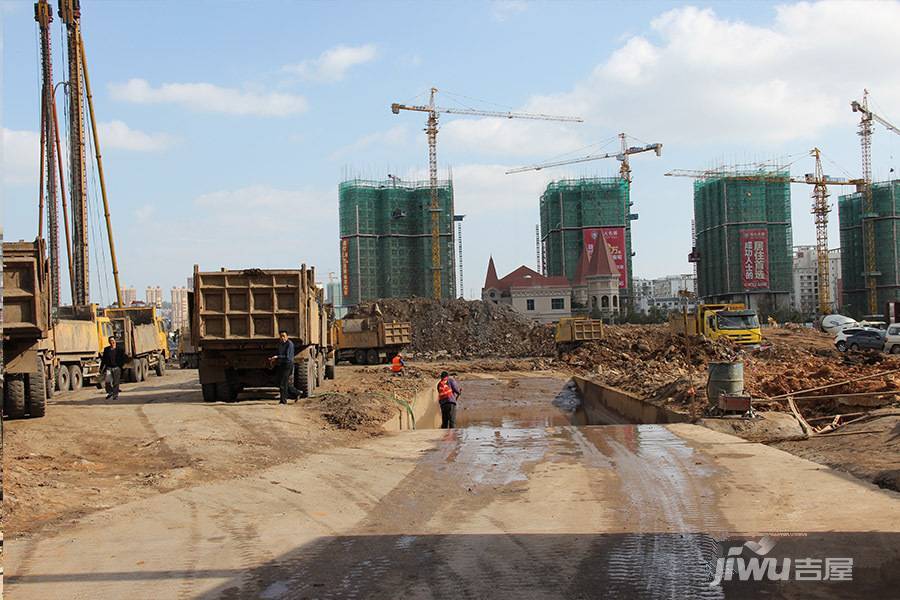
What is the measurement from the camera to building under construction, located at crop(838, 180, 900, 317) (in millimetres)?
106938

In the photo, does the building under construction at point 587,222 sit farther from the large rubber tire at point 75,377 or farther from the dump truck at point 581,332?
the large rubber tire at point 75,377

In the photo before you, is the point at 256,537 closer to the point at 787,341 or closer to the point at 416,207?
the point at 787,341

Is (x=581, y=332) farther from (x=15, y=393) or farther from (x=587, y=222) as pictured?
(x=587, y=222)

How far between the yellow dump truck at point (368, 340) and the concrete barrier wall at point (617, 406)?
13.8 meters

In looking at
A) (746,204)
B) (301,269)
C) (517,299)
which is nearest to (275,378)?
(301,269)

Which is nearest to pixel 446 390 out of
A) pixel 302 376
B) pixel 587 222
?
pixel 302 376

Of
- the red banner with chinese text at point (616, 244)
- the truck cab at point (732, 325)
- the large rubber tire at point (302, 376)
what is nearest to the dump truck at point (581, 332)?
the truck cab at point (732, 325)

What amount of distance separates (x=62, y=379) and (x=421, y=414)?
10227 millimetres

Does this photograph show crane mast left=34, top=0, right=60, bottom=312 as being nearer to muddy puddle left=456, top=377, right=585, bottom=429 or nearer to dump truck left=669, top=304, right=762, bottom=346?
muddy puddle left=456, top=377, right=585, bottom=429

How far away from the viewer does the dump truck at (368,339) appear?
4316 cm

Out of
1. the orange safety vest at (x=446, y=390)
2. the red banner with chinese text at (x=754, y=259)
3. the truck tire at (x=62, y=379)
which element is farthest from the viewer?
the red banner with chinese text at (x=754, y=259)

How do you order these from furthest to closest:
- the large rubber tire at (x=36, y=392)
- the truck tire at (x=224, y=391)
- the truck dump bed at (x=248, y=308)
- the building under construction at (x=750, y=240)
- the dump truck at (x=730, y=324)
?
1. the building under construction at (x=750, y=240)
2. the dump truck at (x=730, y=324)
3. the truck tire at (x=224, y=391)
4. the truck dump bed at (x=248, y=308)
5. the large rubber tire at (x=36, y=392)

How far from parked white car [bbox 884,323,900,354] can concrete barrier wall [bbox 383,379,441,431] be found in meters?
20.4

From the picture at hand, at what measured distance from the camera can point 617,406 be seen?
75.6ft
